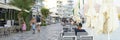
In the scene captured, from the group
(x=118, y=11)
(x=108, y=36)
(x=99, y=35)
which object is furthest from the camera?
(x=99, y=35)

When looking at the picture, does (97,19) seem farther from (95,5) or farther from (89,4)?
→ (89,4)

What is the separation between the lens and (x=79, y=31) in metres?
13.9

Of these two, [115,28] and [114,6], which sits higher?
[114,6]

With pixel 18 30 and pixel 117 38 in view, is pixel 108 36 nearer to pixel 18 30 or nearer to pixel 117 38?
pixel 117 38

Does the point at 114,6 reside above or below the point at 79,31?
above

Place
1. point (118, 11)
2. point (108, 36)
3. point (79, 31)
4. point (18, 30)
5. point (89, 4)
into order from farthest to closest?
point (18, 30)
point (79, 31)
point (89, 4)
point (108, 36)
point (118, 11)

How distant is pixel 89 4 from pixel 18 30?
66.0 feet

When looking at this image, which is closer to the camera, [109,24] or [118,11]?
[118,11]

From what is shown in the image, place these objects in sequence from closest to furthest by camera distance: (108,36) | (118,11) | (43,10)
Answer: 1. (118,11)
2. (108,36)
3. (43,10)

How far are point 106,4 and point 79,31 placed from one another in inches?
216

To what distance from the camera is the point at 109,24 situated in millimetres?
8570

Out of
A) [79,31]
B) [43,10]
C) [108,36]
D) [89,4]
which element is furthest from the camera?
[43,10]

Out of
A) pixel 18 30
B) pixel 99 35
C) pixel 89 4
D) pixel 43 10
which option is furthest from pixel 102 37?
pixel 43 10

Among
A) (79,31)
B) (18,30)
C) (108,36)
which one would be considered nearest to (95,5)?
(108,36)
